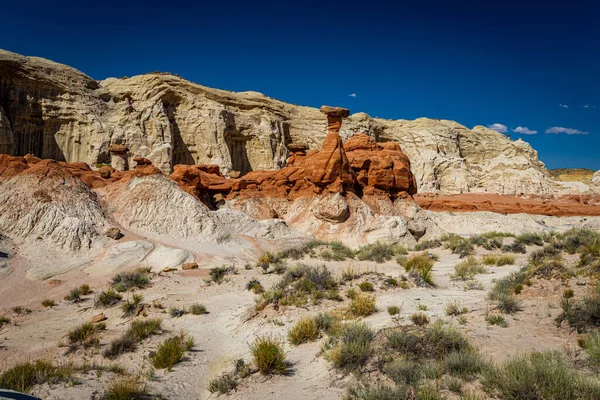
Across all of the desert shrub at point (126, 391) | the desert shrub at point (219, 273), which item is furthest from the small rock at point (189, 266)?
the desert shrub at point (126, 391)

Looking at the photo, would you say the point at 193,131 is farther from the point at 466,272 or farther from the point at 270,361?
the point at 270,361

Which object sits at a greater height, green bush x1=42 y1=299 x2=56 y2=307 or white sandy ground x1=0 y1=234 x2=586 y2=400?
white sandy ground x1=0 y1=234 x2=586 y2=400

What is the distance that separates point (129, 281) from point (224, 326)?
16.2 feet

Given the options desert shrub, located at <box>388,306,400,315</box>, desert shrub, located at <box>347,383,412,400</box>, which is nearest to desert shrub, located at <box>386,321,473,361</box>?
desert shrub, located at <box>347,383,412,400</box>

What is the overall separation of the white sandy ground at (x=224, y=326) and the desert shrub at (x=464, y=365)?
23.2 inches

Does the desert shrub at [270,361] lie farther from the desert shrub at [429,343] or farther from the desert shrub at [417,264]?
the desert shrub at [417,264]

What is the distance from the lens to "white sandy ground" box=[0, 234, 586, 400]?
196 inches

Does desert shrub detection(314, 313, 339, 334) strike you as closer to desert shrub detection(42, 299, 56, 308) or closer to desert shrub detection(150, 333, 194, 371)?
desert shrub detection(150, 333, 194, 371)

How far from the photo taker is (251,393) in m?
4.91

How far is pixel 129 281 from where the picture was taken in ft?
37.2

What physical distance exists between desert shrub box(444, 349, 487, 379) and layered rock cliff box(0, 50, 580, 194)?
24354 mm

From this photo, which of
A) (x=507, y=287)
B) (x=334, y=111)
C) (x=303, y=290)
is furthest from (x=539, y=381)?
(x=334, y=111)

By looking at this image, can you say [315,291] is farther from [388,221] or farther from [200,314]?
[388,221]

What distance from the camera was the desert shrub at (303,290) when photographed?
8281 mm
